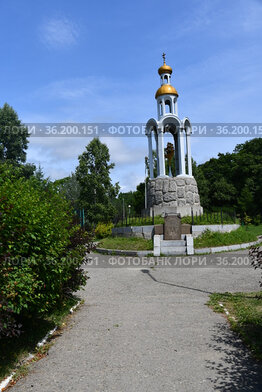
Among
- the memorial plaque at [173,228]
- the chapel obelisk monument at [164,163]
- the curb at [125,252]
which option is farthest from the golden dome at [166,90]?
the curb at [125,252]

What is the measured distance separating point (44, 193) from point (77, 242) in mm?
1260

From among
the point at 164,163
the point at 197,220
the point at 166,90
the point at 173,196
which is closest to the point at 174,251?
the point at 197,220

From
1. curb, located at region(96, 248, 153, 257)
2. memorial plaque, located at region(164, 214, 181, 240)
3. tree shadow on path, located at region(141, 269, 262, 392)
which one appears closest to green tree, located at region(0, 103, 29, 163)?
curb, located at region(96, 248, 153, 257)

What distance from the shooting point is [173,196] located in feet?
65.5

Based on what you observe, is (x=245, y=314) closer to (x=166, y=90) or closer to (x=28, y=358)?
(x=28, y=358)

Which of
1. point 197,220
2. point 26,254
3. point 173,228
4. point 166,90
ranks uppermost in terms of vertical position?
point 166,90

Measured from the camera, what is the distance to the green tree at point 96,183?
1421 inches

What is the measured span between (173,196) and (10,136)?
3209cm

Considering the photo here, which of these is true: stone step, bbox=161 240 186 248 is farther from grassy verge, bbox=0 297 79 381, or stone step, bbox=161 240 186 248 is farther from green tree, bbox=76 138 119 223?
green tree, bbox=76 138 119 223

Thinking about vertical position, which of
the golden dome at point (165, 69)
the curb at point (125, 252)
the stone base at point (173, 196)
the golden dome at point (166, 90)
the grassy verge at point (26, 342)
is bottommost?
the grassy verge at point (26, 342)

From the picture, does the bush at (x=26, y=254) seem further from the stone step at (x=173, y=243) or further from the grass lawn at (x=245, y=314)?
the stone step at (x=173, y=243)

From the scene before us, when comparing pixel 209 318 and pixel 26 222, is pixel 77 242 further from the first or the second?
pixel 209 318

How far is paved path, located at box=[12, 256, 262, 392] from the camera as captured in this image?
11.9ft

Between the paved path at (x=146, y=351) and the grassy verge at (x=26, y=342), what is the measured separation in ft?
0.77
